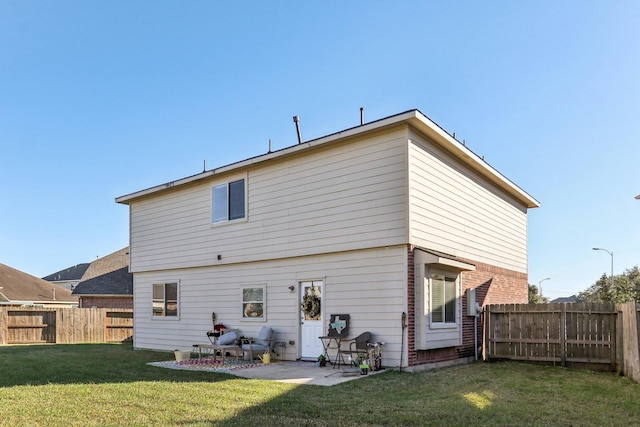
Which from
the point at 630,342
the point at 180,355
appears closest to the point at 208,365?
the point at 180,355

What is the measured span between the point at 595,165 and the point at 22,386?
60.1 feet

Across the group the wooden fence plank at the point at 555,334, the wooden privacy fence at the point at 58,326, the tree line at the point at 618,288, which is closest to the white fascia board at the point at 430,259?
the wooden fence plank at the point at 555,334

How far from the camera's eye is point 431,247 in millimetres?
11719

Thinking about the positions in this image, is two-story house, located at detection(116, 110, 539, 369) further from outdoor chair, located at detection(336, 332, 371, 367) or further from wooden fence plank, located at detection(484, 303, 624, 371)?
wooden fence plank, located at detection(484, 303, 624, 371)

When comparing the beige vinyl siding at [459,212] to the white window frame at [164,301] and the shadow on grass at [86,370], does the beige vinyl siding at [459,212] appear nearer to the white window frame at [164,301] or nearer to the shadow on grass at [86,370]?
the shadow on grass at [86,370]

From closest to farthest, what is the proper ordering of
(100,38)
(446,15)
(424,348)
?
(424,348), (446,15), (100,38)

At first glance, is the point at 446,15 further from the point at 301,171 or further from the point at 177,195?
the point at 177,195

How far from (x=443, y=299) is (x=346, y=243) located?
101 inches

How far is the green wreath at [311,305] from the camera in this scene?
12.4m

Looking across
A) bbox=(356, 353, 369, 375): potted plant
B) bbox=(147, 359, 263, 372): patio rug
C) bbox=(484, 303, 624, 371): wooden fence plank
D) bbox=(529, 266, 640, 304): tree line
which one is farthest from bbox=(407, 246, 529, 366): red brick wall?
bbox=(529, 266, 640, 304): tree line

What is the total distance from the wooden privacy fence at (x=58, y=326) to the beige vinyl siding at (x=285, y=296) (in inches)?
165

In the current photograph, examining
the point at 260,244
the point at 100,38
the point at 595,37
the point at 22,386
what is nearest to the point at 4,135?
the point at 100,38

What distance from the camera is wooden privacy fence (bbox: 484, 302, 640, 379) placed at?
11375 millimetres

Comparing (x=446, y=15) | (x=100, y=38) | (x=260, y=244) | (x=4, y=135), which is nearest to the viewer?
(x=446, y=15)
